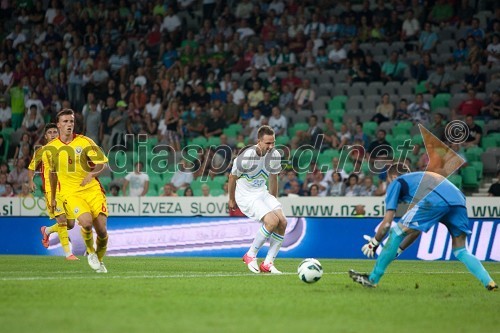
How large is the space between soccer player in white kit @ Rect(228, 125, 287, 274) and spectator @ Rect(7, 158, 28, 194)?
1259 cm

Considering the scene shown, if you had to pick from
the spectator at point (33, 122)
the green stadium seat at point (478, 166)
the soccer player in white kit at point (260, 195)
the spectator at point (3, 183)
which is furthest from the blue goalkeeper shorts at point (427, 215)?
the spectator at point (33, 122)

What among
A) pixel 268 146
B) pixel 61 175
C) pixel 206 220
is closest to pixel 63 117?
pixel 61 175

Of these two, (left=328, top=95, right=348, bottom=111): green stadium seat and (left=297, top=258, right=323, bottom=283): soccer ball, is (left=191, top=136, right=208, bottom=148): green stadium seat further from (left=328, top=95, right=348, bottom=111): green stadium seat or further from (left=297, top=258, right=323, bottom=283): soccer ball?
(left=297, top=258, right=323, bottom=283): soccer ball

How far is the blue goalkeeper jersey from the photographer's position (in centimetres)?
1143

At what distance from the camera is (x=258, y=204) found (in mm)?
15023

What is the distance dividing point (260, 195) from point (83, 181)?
2.82 m

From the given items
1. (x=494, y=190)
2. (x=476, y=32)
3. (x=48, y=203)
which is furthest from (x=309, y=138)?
(x=48, y=203)

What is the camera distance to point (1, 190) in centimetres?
2617

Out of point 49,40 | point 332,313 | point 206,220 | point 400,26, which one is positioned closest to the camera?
point 332,313

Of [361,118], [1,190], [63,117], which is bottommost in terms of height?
[1,190]

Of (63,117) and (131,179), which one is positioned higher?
(63,117)

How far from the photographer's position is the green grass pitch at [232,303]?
8508mm

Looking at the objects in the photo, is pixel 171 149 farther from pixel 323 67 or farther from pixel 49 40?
pixel 49 40

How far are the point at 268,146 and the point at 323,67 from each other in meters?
14.1
